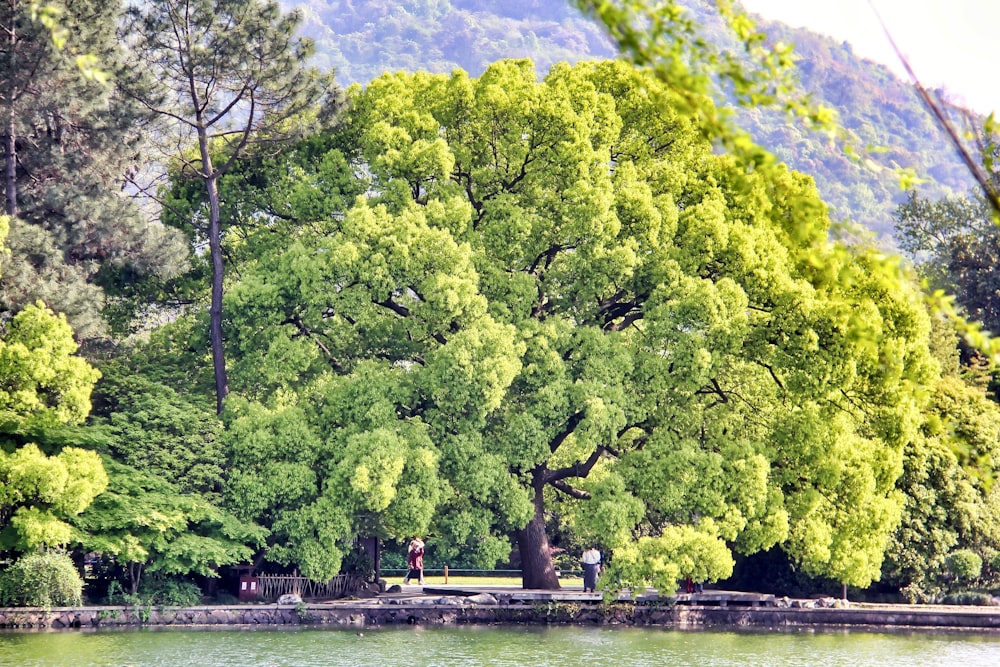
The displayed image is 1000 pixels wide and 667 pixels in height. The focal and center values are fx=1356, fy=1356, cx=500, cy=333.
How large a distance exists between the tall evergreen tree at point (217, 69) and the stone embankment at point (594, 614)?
630 centimetres

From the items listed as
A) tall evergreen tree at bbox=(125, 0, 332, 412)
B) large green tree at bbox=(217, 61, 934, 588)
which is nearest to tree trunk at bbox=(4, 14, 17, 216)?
tall evergreen tree at bbox=(125, 0, 332, 412)

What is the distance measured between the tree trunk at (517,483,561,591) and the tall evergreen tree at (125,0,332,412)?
7.77 meters

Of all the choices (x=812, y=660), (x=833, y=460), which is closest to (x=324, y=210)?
(x=833, y=460)

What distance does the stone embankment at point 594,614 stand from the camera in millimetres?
27797

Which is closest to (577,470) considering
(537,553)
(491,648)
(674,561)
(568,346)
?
(537,553)

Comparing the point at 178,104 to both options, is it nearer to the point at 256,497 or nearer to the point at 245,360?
the point at 245,360

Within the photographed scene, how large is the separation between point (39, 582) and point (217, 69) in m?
12.5

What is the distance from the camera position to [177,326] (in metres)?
33.5

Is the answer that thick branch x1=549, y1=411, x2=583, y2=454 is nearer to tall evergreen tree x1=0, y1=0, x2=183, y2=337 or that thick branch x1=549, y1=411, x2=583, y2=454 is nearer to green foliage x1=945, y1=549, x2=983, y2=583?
green foliage x1=945, y1=549, x2=983, y2=583

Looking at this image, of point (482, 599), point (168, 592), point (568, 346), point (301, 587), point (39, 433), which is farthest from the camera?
point (568, 346)

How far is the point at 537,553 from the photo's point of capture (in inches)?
1244

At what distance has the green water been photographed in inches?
863

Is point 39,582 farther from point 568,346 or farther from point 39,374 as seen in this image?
point 568,346

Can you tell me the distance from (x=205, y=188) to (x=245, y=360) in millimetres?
5139
